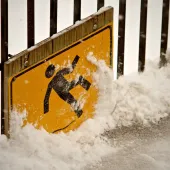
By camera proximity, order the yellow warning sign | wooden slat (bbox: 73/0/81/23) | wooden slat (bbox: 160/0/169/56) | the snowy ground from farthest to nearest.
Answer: wooden slat (bbox: 160/0/169/56)
wooden slat (bbox: 73/0/81/23)
the yellow warning sign
the snowy ground

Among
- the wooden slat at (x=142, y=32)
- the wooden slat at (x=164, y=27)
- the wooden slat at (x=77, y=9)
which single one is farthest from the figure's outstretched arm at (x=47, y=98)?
the wooden slat at (x=164, y=27)

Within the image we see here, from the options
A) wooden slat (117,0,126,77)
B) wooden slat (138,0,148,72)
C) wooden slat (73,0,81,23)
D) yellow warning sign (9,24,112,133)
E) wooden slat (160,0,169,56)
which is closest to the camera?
yellow warning sign (9,24,112,133)

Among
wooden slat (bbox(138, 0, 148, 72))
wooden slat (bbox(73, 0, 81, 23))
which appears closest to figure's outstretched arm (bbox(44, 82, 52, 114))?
wooden slat (bbox(73, 0, 81, 23))

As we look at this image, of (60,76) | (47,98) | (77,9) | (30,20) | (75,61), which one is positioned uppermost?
(77,9)

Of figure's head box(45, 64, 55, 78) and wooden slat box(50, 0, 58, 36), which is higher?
wooden slat box(50, 0, 58, 36)

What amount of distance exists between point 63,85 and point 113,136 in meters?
0.45

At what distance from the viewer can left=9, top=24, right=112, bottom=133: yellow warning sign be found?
2344mm

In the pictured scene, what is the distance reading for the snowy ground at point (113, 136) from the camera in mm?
Answer: 2233

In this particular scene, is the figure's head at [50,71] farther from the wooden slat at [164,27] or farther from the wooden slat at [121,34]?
the wooden slat at [164,27]

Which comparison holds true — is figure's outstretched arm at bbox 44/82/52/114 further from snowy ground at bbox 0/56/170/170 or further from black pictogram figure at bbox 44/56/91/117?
snowy ground at bbox 0/56/170/170

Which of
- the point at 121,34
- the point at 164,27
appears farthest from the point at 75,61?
the point at 164,27

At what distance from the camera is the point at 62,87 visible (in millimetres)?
2494

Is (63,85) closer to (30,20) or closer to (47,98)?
(47,98)

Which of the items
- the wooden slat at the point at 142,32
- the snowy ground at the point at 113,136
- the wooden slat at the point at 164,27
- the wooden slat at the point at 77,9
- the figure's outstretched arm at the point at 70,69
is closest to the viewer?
the snowy ground at the point at 113,136
